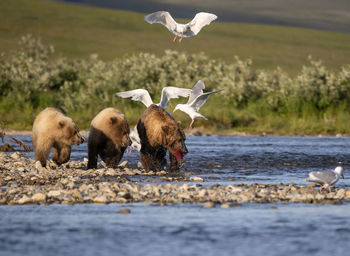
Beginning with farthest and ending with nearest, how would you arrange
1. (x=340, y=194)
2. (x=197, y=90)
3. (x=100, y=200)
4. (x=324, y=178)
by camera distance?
1. (x=197, y=90)
2. (x=324, y=178)
3. (x=340, y=194)
4. (x=100, y=200)

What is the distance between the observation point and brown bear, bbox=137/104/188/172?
14727mm

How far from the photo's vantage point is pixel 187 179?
14508mm

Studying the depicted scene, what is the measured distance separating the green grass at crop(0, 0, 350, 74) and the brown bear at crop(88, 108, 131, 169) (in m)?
79.9

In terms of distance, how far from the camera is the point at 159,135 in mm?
14766

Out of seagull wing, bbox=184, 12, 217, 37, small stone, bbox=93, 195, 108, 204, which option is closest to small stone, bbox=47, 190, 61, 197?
small stone, bbox=93, 195, 108, 204

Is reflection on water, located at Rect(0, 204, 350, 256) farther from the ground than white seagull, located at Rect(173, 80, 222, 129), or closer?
closer

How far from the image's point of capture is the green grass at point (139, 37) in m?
102

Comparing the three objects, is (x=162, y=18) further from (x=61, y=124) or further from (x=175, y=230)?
(x=175, y=230)

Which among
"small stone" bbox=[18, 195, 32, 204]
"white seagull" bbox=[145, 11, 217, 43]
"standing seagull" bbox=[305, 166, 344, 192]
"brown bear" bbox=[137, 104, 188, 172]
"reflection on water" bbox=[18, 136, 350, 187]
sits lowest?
"reflection on water" bbox=[18, 136, 350, 187]

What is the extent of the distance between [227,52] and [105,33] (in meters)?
19.5

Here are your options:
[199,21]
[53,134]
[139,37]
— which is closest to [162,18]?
[199,21]

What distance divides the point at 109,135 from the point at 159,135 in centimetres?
140

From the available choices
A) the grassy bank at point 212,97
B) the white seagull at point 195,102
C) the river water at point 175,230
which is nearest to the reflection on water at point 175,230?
the river water at point 175,230

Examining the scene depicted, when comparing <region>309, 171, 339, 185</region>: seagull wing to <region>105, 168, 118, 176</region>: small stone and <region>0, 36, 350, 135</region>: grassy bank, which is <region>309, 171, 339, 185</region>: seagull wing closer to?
<region>105, 168, 118, 176</region>: small stone
